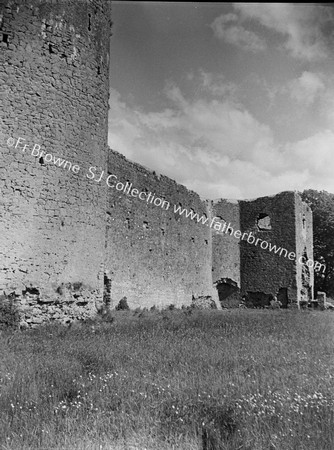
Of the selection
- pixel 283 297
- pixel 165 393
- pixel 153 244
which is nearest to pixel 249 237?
pixel 283 297

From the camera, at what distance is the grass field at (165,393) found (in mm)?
3680

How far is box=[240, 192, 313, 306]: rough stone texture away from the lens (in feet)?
84.2

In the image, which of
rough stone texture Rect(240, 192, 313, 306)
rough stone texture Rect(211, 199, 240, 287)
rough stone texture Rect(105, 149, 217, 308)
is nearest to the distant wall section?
rough stone texture Rect(240, 192, 313, 306)

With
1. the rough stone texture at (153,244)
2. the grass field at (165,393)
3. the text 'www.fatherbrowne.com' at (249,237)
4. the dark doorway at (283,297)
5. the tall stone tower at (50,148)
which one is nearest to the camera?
the grass field at (165,393)

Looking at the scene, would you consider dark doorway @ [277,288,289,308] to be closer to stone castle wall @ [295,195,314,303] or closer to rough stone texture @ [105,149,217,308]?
stone castle wall @ [295,195,314,303]

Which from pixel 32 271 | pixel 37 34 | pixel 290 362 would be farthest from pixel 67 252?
pixel 290 362

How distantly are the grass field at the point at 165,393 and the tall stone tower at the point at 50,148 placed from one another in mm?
2132

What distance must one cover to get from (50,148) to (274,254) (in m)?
18.5

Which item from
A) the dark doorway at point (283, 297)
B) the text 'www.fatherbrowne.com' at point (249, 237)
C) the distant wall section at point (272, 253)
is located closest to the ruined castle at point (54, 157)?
the text 'www.fatherbrowne.com' at point (249, 237)

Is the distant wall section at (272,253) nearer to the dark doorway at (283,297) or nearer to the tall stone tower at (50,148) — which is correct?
the dark doorway at (283,297)

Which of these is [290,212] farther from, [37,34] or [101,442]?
[101,442]

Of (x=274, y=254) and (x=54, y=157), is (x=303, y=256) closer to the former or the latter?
(x=274, y=254)

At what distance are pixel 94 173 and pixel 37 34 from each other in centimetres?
336

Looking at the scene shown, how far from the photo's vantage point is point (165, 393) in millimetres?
4852
